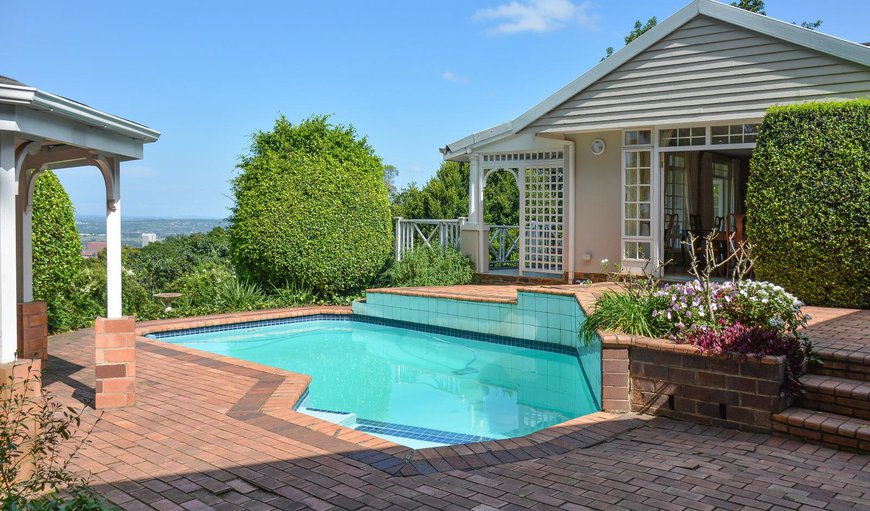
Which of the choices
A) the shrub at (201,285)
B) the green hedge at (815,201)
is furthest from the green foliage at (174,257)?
the green hedge at (815,201)

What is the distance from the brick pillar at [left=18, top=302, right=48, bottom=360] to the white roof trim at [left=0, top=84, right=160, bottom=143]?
256cm

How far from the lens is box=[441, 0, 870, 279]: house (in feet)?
32.5

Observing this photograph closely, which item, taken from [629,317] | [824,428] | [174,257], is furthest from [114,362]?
[174,257]

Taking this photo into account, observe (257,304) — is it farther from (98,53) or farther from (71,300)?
(98,53)

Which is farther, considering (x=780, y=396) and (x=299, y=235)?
(x=299, y=235)

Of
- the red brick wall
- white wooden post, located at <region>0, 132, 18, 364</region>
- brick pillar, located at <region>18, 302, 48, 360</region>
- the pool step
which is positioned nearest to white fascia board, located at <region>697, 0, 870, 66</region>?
the red brick wall

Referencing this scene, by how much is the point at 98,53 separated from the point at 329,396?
23896mm

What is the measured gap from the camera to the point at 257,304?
13102mm

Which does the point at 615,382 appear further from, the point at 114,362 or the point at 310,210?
→ the point at 310,210

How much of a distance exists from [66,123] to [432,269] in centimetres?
910

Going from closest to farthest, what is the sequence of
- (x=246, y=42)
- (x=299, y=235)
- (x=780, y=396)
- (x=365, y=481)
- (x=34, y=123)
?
1. (x=365, y=481)
2. (x=34, y=123)
3. (x=780, y=396)
4. (x=299, y=235)
5. (x=246, y=42)

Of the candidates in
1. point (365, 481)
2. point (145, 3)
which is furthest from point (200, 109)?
point (365, 481)

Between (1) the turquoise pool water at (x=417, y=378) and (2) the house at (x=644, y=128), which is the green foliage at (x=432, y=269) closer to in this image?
(2) the house at (x=644, y=128)

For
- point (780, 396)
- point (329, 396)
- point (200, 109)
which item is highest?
point (200, 109)
